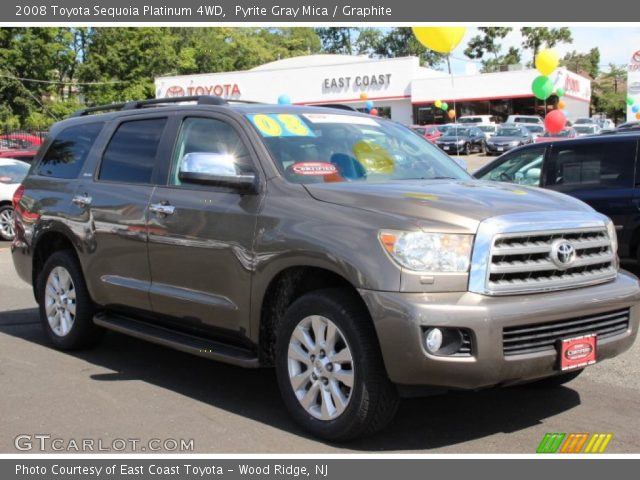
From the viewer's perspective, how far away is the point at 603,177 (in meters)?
8.94

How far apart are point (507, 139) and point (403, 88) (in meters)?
16.9

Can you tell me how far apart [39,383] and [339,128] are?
279 cm

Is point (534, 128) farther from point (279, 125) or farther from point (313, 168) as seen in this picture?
point (313, 168)


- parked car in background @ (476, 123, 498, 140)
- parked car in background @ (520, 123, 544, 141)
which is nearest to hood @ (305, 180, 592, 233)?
parked car in background @ (520, 123, 544, 141)

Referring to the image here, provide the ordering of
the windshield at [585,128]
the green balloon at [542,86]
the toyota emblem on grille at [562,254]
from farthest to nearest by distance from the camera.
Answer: the windshield at [585,128]
the green balloon at [542,86]
the toyota emblem on grille at [562,254]

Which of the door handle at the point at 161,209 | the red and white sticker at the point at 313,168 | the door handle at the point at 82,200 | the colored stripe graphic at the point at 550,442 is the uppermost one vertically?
the red and white sticker at the point at 313,168

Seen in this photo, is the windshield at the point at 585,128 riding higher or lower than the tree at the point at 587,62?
lower

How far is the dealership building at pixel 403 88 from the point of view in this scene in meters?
50.8

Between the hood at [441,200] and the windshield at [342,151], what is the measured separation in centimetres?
21

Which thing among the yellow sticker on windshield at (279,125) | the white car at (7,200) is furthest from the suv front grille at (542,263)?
the white car at (7,200)

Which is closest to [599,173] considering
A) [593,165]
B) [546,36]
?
[593,165]

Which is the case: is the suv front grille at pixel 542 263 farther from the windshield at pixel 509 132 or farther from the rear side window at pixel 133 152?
the windshield at pixel 509 132

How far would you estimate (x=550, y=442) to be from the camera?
439 centimetres
